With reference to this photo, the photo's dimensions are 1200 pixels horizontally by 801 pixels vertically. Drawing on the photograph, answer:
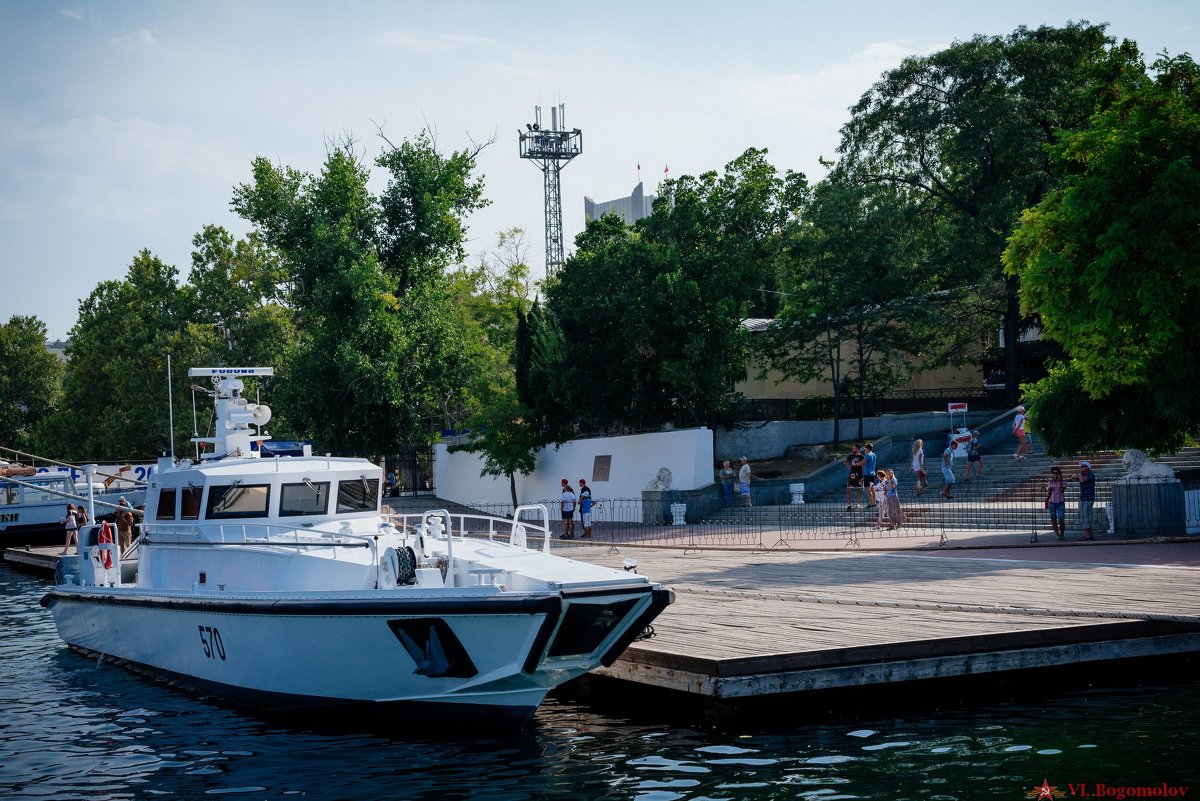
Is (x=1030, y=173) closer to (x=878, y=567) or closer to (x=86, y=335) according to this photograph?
(x=878, y=567)

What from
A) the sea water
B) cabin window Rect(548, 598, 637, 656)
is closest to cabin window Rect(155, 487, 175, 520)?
the sea water

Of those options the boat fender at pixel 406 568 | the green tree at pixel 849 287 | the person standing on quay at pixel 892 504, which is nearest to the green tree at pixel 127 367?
the green tree at pixel 849 287

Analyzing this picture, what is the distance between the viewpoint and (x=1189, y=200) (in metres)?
21.3

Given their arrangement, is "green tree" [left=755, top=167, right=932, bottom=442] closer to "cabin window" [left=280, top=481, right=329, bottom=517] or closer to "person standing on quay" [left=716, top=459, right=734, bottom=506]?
"person standing on quay" [left=716, top=459, right=734, bottom=506]

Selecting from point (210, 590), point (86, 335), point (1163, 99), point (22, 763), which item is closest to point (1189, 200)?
point (1163, 99)

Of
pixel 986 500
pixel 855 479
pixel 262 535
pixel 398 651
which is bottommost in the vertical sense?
pixel 398 651

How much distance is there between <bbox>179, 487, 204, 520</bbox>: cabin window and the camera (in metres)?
15.1

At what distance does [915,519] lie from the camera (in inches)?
1158

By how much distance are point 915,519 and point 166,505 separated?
1994 cm

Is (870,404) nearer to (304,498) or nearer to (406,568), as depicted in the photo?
(304,498)

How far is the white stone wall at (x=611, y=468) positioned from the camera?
116ft

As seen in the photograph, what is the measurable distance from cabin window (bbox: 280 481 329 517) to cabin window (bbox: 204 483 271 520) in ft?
0.73

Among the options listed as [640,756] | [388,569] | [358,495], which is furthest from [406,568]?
[358,495]

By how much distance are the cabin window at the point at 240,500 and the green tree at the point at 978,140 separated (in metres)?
30.7
